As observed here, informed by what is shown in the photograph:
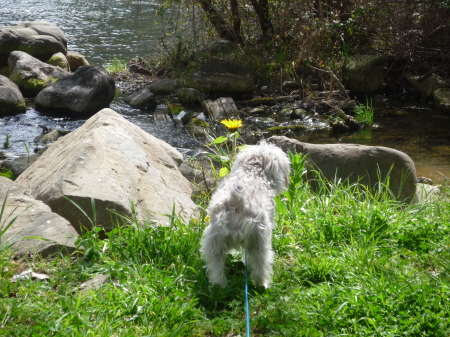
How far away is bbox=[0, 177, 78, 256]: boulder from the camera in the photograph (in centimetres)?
407

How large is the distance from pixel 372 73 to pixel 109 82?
6617 mm

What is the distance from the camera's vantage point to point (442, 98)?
39.1 ft

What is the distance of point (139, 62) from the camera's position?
15.9 m

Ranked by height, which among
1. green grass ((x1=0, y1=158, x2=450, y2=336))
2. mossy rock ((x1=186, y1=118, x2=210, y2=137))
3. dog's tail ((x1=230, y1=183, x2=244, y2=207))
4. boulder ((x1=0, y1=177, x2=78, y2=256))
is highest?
dog's tail ((x1=230, y1=183, x2=244, y2=207))

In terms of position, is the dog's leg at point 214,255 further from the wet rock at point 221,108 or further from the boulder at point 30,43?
the boulder at point 30,43

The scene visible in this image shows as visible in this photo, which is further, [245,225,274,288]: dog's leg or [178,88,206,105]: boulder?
[178,88,206,105]: boulder

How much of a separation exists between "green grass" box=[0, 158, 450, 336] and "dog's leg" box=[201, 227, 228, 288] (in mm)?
85

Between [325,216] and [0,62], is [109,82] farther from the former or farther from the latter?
[325,216]

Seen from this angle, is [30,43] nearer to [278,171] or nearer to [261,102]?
[261,102]

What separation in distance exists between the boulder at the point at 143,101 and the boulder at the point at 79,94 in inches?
25.2

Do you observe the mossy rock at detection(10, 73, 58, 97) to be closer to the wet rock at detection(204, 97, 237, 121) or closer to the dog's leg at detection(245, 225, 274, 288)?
the wet rock at detection(204, 97, 237, 121)

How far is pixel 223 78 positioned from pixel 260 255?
967cm

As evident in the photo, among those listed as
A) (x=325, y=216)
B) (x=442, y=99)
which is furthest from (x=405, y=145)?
(x=325, y=216)

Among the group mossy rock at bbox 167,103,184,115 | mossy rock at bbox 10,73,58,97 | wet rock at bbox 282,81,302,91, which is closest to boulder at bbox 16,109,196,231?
mossy rock at bbox 167,103,184,115
